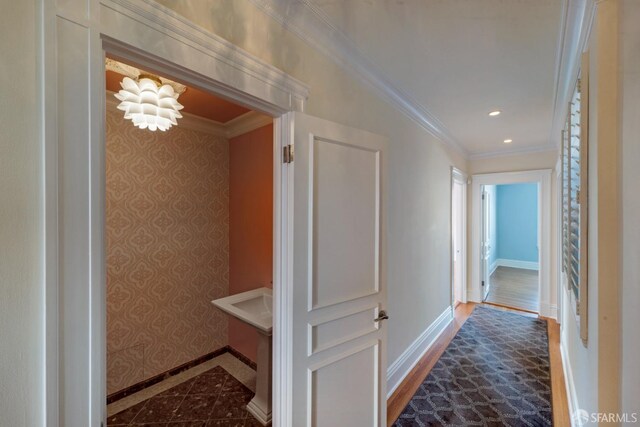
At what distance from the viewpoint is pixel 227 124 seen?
9.13ft

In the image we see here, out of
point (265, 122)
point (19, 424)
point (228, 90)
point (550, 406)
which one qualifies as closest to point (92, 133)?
point (228, 90)

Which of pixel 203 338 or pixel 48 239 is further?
pixel 203 338

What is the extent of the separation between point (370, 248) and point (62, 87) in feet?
4.85

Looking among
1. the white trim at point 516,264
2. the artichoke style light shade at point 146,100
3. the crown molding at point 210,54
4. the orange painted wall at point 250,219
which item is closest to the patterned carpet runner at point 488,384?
the orange painted wall at point 250,219

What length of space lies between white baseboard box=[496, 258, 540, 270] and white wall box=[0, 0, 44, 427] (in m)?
9.12

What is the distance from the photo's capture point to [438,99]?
93.0 inches

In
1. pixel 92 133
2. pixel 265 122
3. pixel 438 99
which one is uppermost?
pixel 438 99

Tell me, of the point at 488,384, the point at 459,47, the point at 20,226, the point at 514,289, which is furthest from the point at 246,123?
the point at 514,289

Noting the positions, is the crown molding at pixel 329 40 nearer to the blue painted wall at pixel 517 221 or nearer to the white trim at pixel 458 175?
the white trim at pixel 458 175

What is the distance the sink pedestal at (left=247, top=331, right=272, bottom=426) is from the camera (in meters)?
2.02

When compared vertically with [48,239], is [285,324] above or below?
below

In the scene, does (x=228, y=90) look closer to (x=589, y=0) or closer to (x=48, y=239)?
(x=48, y=239)

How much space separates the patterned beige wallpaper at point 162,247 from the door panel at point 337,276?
1.79 meters

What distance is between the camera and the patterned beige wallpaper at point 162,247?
2.17m
